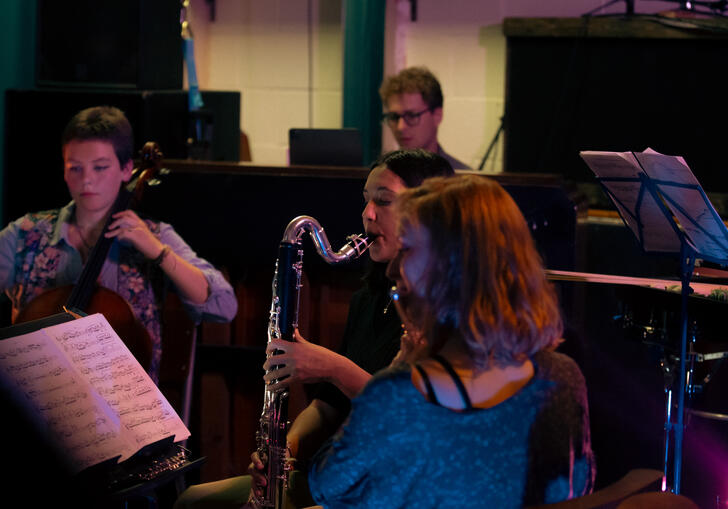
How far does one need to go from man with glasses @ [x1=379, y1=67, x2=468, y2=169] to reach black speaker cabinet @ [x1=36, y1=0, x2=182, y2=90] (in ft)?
3.32

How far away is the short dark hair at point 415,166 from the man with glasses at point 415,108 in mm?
1829

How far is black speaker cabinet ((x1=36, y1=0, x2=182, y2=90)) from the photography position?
3775mm

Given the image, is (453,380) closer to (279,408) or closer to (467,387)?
(467,387)

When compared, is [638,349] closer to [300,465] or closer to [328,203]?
[328,203]

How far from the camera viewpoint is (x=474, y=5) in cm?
518

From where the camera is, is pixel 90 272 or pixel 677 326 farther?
pixel 90 272

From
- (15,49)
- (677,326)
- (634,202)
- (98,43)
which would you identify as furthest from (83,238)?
(677,326)

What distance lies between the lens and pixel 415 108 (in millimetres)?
4051

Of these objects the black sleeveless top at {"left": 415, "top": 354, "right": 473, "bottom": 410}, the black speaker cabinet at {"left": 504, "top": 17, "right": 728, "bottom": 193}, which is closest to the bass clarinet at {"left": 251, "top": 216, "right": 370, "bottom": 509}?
the black sleeveless top at {"left": 415, "top": 354, "right": 473, "bottom": 410}

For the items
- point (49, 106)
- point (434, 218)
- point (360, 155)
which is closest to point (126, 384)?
point (434, 218)

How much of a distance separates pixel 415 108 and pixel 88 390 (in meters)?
2.57

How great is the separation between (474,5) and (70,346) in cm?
390

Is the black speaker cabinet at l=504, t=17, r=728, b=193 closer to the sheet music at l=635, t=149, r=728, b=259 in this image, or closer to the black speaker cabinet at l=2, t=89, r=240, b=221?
the black speaker cabinet at l=2, t=89, r=240, b=221

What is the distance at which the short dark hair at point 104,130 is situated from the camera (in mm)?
2791
